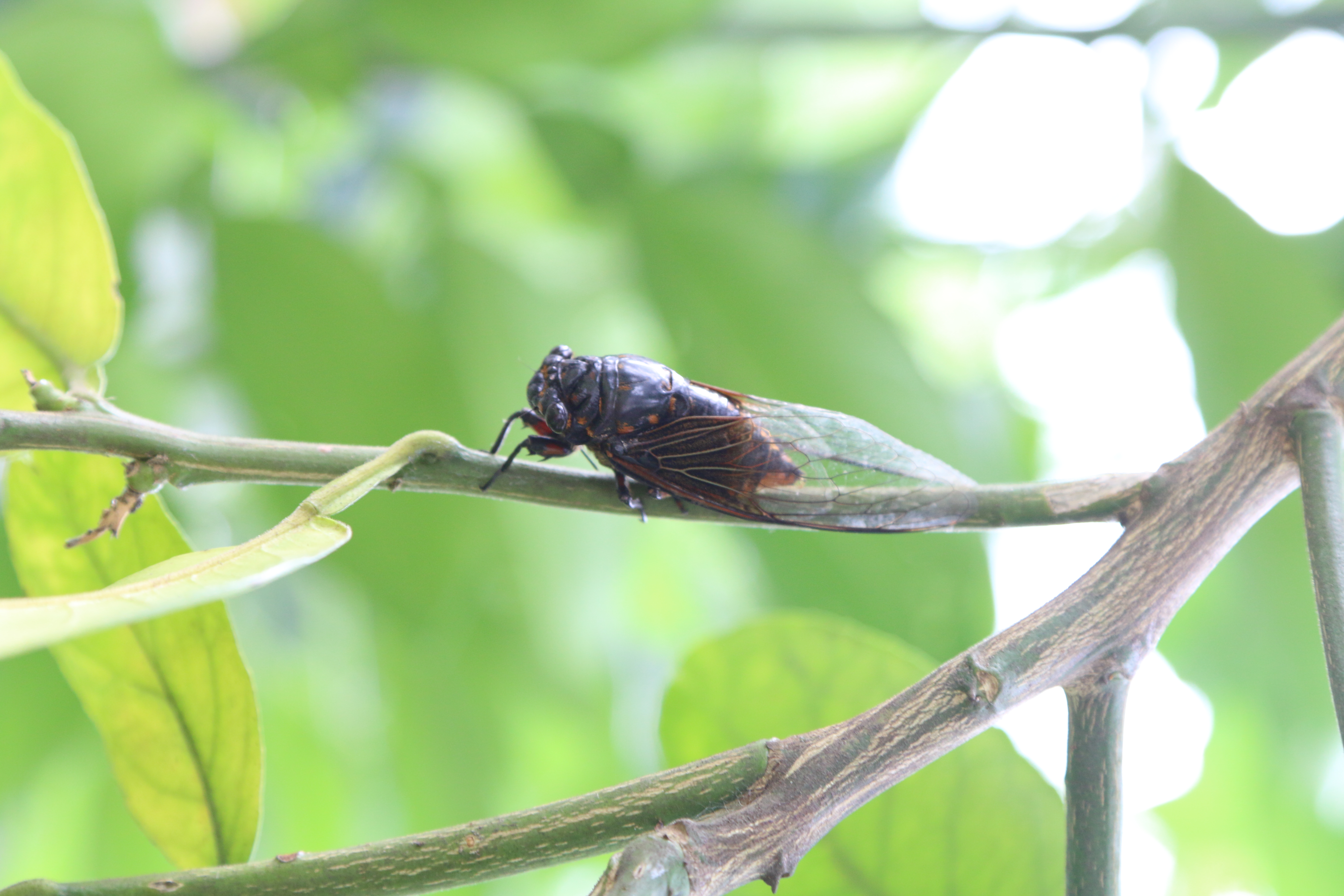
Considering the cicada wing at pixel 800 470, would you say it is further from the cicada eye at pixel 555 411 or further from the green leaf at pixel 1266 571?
the green leaf at pixel 1266 571

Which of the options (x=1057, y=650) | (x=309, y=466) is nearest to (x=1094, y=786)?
(x=1057, y=650)

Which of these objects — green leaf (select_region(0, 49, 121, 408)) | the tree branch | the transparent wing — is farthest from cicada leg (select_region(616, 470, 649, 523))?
green leaf (select_region(0, 49, 121, 408))

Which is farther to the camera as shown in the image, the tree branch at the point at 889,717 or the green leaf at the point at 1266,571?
the green leaf at the point at 1266,571

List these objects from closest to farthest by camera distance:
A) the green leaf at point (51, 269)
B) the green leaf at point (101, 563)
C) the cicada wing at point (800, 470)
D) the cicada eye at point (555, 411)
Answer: the green leaf at point (101, 563)
the green leaf at point (51, 269)
the cicada wing at point (800, 470)
the cicada eye at point (555, 411)

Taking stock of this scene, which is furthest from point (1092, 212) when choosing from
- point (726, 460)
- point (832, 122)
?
point (726, 460)

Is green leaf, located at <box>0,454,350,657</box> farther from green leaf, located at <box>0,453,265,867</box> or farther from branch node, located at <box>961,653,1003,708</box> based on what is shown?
branch node, located at <box>961,653,1003,708</box>

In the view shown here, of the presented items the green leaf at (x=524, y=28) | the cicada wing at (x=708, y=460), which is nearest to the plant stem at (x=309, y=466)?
the cicada wing at (x=708, y=460)

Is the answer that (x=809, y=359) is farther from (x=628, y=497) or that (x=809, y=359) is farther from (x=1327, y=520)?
(x=1327, y=520)
